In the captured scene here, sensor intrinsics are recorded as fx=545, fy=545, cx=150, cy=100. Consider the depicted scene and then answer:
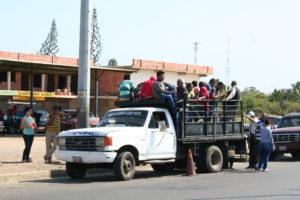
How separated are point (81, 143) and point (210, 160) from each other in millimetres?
4247

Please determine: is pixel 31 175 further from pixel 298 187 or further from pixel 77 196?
pixel 298 187

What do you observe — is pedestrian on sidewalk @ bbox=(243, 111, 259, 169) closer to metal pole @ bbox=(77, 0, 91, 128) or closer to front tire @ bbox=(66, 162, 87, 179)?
metal pole @ bbox=(77, 0, 91, 128)

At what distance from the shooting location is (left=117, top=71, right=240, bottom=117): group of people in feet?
48.8

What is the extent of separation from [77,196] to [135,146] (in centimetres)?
318

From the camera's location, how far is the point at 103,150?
12883 millimetres

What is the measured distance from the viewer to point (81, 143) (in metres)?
13.4

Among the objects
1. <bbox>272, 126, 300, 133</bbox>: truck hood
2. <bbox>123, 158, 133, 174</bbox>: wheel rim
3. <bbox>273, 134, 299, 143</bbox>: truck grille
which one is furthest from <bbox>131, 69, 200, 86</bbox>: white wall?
<bbox>123, 158, 133, 174</bbox>: wheel rim

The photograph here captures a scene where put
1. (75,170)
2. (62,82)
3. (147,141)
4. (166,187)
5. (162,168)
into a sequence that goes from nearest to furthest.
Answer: (166,187)
(147,141)
(75,170)
(162,168)
(62,82)

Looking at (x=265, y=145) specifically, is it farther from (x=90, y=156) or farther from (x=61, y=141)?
(x=61, y=141)

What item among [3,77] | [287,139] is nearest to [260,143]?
[287,139]

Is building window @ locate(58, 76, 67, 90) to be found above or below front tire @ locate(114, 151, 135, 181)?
above

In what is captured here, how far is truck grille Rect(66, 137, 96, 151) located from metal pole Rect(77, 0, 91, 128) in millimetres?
2881

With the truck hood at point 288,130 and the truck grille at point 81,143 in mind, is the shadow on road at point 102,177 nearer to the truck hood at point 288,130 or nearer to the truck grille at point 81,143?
the truck grille at point 81,143

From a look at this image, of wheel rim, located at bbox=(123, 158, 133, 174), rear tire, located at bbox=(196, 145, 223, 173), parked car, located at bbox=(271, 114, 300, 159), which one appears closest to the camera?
wheel rim, located at bbox=(123, 158, 133, 174)
